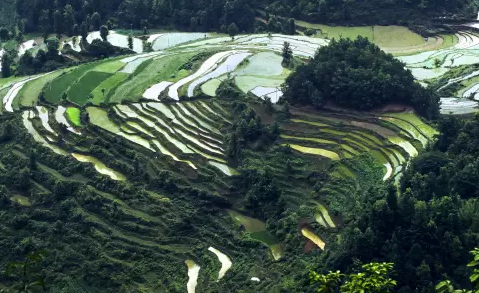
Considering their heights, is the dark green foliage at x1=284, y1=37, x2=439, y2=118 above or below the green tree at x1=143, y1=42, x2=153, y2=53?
above

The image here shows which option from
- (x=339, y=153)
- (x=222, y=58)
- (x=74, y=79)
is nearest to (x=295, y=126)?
(x=339, y=153)

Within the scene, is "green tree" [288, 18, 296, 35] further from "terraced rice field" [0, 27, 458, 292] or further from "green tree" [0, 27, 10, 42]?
"green tree" [0, 27, 10, 42]

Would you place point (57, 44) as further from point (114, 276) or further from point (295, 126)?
point (114, 276)

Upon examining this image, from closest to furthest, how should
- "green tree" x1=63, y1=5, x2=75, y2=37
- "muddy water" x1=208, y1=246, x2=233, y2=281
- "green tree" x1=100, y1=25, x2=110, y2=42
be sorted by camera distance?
"muddy water" x1=208, y1=246, x2=233, y2=281 → "green tree" x1=100, y1=25, x2=110, y2=42 → "green tree" x1=63, y1=5, x2=75, y2=37

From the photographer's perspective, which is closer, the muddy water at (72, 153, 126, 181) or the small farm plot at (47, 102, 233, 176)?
the muddy water at (72, 153, 126, 181)

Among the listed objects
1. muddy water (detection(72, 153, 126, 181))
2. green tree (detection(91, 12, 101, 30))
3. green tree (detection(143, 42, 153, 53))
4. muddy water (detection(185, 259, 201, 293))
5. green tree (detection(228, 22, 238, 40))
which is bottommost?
muddy water (detection(185, 259, 201, 293))

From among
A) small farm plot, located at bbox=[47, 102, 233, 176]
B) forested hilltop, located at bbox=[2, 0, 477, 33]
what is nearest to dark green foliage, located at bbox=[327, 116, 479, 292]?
small farm plot, located at bbox=[47, 102, 233, 176]

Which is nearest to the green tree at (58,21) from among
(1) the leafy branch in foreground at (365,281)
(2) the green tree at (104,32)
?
(2) the green tree at (104,32)
